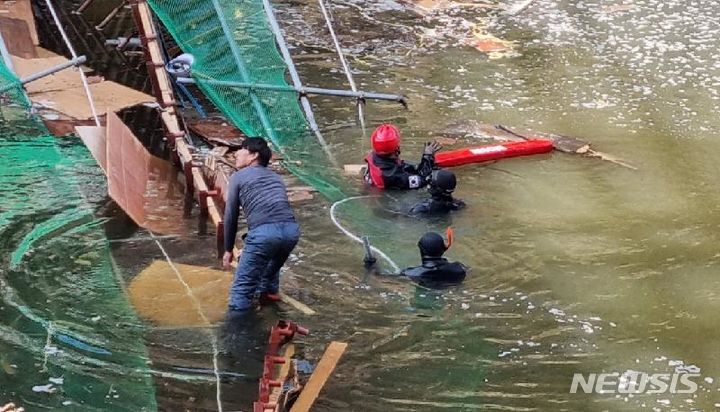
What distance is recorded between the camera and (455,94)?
547 inches

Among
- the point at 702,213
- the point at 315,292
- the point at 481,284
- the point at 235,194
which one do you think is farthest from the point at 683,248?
the point at 235,194

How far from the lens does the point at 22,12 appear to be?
49.9ft

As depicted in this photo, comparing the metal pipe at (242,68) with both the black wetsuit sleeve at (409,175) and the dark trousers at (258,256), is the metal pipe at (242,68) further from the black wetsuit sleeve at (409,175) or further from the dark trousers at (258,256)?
the dark trousers at (258,256)

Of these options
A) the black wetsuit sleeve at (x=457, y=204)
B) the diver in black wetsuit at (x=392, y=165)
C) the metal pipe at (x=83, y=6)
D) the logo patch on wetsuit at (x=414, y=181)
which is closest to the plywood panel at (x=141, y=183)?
the diver in black wetsuit at (x=392, y=165)

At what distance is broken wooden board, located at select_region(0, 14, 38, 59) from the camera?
13.8 m

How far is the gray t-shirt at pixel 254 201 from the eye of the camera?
8.23 m

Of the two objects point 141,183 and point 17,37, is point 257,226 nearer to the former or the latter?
point 141,183

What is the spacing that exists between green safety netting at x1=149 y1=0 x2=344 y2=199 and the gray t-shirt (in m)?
3.00

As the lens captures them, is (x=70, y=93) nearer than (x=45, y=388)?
No

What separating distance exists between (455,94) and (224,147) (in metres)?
3.52

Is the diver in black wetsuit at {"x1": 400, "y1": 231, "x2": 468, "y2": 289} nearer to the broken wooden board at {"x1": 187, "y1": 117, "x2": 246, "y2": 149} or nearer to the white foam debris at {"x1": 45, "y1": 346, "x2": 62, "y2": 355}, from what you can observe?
the white foam debris at {"x1": 45, "y1": 346, "x2": 62, "y2": 355}

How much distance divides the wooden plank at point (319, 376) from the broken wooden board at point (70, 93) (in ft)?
18.4

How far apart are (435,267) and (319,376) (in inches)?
71.3

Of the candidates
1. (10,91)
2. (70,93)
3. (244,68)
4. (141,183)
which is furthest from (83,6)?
(141,183)
